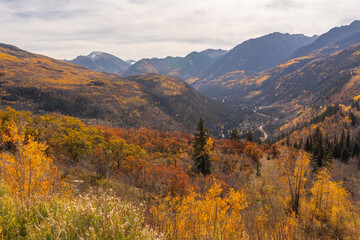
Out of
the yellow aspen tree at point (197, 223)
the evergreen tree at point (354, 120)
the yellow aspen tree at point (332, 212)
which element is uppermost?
the yellow aspen tree at point (197, 223)

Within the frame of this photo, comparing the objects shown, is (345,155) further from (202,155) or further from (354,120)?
(354,120)

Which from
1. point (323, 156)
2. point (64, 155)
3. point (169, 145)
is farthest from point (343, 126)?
point (64, 155)

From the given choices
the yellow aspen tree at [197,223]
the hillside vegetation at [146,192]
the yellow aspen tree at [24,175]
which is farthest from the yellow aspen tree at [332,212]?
the yellow aspen tree at [24,175]

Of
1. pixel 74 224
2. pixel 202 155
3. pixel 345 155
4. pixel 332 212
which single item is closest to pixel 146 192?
pixel 74 224

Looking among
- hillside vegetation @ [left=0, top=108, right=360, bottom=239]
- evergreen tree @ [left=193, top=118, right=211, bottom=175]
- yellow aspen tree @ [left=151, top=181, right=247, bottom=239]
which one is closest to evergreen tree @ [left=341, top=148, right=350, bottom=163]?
hillside vegetation @ [left=0, top=108, right=360, bottom=239]

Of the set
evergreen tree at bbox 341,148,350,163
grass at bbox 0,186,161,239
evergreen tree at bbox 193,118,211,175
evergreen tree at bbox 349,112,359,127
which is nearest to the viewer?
grass at bbox 0,186,161,239

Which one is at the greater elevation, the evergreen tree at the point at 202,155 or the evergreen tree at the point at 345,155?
the evergreen tree at the point at 202,155

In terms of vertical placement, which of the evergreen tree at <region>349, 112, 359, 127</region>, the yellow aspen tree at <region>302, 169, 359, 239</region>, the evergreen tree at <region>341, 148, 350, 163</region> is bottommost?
the evergreen tree at <region>341, 148, 350, 163</region>

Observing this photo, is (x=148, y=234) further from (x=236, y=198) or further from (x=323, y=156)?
(x=323, y=156)

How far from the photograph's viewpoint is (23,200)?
526cm

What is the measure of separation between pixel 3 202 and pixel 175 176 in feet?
106

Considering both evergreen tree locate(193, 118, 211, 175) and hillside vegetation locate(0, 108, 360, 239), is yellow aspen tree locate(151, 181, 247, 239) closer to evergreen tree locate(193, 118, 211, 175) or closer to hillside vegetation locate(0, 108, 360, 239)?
hillside vegetation locate(0, 108, 360, 239)

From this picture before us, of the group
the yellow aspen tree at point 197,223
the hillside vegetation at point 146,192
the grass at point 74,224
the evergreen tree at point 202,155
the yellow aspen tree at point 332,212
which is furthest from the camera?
the evergreen tree at point 202,155

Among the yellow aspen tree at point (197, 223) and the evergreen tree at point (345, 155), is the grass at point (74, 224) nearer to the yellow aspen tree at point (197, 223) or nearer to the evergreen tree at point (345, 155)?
the yellow aspen tree at point (197, 223)
